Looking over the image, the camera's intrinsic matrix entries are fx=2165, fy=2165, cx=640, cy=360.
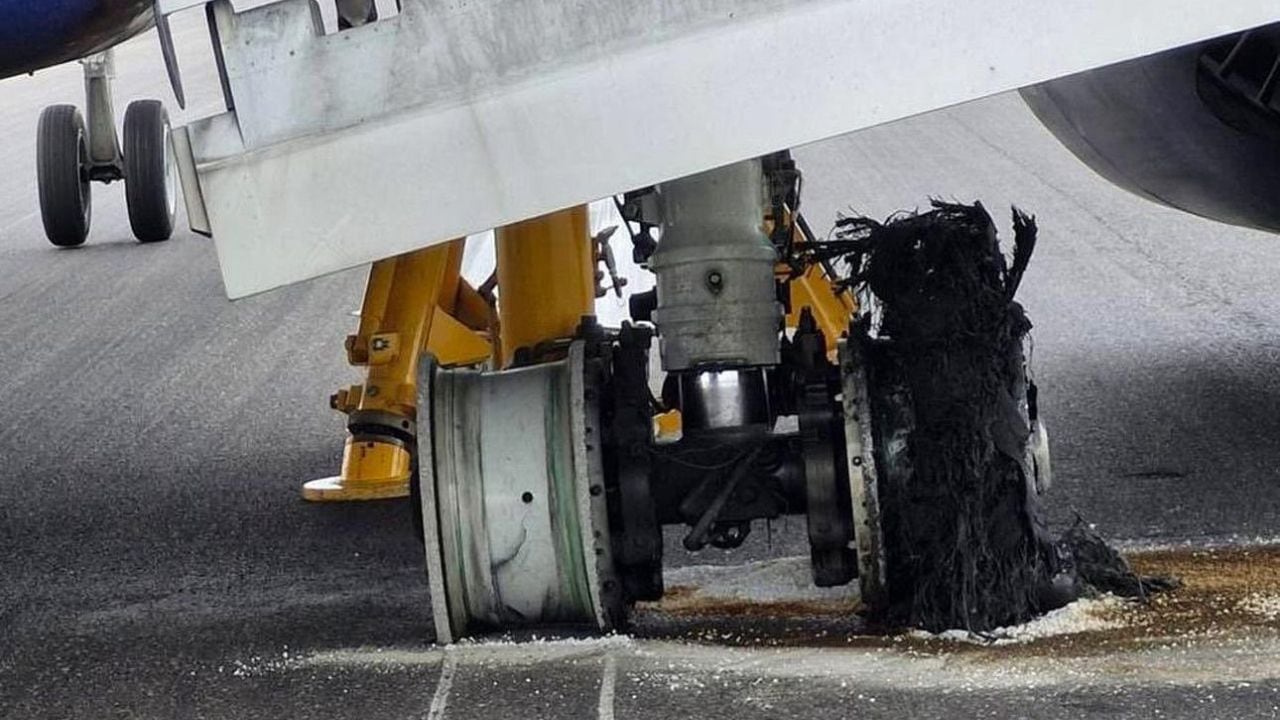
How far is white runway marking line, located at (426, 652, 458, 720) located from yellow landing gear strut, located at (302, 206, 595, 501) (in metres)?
0.99

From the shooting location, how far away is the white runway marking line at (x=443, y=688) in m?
3.64

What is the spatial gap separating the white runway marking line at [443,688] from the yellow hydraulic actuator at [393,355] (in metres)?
1.29

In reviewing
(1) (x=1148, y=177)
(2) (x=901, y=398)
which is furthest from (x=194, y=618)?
(1) (x=1148, y=177)

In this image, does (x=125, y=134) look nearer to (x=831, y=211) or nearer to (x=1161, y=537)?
(x=831, y=211)

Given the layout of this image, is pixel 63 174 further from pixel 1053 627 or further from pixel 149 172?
pixel 1053 627

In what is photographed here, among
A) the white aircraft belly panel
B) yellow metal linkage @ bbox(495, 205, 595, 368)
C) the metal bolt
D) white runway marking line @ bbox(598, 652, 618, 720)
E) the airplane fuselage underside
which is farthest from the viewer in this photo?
yellow metal linkage @ bbox(495, 205, 595, 368)

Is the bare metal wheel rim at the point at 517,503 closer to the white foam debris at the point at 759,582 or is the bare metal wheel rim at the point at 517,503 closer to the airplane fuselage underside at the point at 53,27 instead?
the white foam debris at the point at 759,582

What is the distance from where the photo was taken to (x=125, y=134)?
1010 cm

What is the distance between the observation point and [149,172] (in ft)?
34.4

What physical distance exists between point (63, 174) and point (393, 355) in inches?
220

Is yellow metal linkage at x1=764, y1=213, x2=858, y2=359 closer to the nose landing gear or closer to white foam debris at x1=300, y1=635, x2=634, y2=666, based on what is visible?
white foam debris at x1=300, y1=635, x2=634, y2=666

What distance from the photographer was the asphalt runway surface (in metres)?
3.70

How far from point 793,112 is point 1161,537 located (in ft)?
6.44

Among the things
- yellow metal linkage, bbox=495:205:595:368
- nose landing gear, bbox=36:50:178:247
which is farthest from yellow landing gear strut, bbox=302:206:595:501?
nose landing gear, bbox=36:50:178:247
